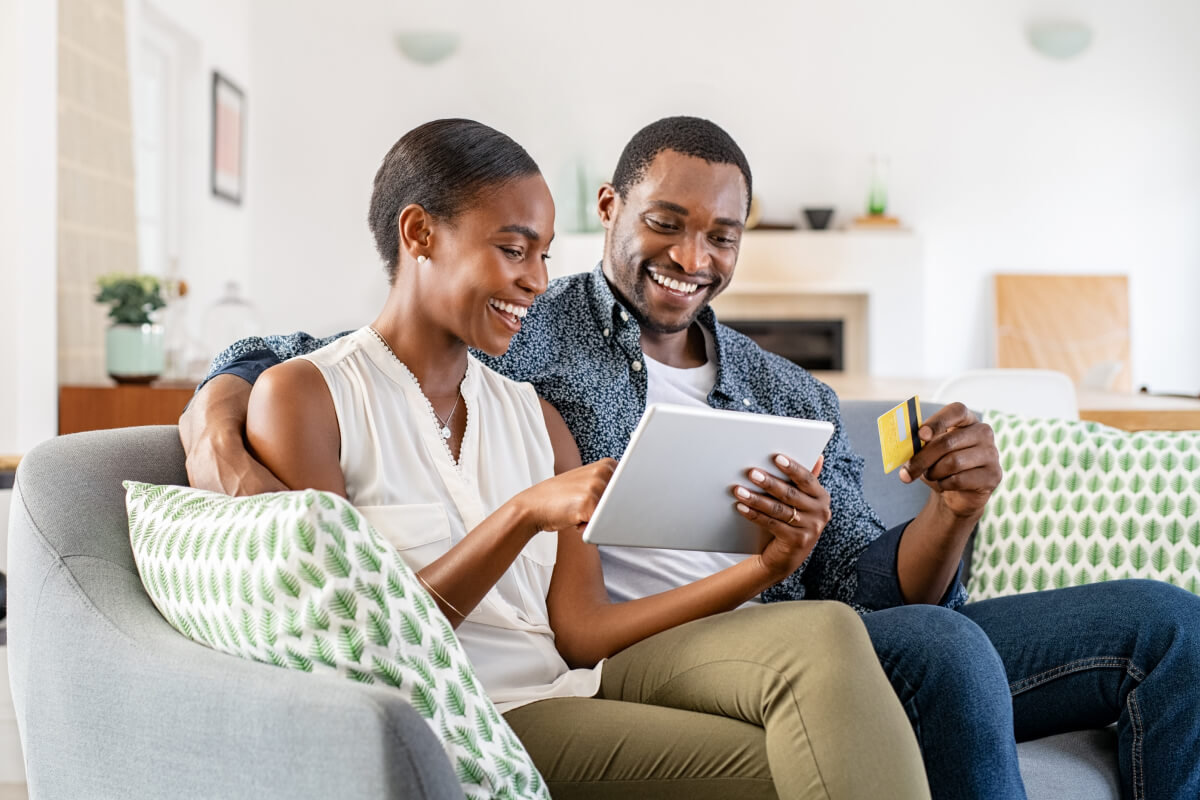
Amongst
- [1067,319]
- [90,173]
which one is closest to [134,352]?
[90,173]

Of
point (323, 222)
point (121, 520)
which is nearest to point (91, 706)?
point (121, 520)

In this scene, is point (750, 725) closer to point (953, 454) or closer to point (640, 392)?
point (953, 454)

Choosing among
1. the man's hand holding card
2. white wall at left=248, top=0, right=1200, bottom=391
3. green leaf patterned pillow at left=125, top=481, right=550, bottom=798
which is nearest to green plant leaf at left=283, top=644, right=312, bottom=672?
green leaf patterned pillow at left=125, top=481, right=550, bottom=798

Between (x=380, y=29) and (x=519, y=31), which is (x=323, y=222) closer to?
(x=380, y=29)

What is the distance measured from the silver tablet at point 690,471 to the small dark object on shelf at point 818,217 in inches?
209

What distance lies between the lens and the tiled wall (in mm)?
3510

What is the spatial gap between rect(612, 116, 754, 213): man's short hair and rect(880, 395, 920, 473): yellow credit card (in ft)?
1.53

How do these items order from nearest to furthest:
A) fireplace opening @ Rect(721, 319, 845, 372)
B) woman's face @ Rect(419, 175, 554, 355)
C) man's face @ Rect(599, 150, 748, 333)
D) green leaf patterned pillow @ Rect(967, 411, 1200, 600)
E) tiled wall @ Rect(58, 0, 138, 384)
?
woman's face @ Rect(419, 175, 554, 355)
man's face @ Rect(599, 150, 748, 333)
green leaf patterned pillow @ Rect(967, 411, 1200, 600)
tiled wall @ Rect(58, 0, 138, 384)
fireplace opening @ Rect(721, 319, 845, 372)

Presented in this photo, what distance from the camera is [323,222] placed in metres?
6.39

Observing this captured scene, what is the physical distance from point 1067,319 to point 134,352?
16.6ft

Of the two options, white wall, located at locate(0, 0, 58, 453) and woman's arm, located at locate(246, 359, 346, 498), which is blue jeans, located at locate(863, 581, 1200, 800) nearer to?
woman's arm, located at locate(246, 359, 346, 498)

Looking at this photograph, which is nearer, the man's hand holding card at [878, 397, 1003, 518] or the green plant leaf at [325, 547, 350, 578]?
the green plant leaf at [325, 547, 350, 578]

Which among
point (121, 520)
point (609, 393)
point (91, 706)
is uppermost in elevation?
point (609, 393)

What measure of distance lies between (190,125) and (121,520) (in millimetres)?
4270
